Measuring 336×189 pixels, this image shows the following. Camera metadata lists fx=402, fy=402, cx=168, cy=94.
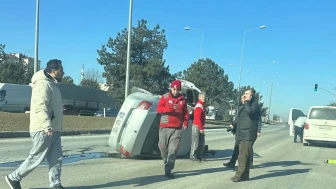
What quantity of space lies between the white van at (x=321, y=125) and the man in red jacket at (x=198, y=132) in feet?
31.2

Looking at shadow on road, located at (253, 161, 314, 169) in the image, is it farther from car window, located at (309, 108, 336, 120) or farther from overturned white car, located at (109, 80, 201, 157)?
car window, located at (309, 108, 336, 120)

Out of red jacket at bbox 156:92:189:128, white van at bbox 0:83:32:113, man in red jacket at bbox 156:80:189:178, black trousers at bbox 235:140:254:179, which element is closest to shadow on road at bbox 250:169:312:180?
black trousers at bbox 235:140:254:179

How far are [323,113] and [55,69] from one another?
15225mm

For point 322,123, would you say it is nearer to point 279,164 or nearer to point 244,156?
point 279,164

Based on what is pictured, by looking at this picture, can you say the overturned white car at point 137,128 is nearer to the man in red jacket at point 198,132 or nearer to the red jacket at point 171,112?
the man in red jacket at point 198,132

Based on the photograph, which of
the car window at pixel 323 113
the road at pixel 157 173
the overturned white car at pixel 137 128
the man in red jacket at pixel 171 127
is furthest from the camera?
the car window at pixel 323 113

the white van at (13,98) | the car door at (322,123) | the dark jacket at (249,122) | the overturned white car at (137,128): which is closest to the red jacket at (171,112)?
the dark jacket at (249,122)

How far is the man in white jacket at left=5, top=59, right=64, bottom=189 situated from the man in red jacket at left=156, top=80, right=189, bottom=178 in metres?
2.39

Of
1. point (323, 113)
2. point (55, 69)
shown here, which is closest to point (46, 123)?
point (55, 69)

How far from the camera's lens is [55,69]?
5.95 metres

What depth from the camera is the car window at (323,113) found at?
59.5 feet

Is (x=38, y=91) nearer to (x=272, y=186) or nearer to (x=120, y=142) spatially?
(x=120, y=142)

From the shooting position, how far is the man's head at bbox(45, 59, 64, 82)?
19.5ft

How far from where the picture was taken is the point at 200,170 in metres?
9.00
